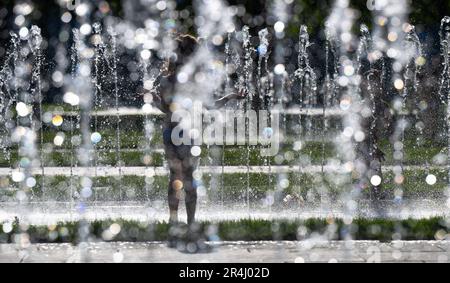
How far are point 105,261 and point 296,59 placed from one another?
28.0 m

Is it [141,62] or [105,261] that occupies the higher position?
[141,62]

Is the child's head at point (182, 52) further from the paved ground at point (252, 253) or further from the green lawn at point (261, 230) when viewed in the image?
the paved ground at point (252, 253)

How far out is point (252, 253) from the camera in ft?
22.5

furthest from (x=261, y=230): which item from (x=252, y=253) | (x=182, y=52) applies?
(x=182, y=52)

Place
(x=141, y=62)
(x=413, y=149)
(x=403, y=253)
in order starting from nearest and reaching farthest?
(x=403, y=253) < (x=413, y=149) < (x=141, y=62)

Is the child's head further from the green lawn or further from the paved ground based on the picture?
the paved ground

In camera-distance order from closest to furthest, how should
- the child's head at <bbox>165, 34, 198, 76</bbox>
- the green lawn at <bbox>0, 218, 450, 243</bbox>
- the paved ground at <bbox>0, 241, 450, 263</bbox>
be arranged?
the paved ground at <bbox>0, 241, 450, 263</bbox>, the green lawn at <bbox>0, 218, 450, 243</bbox>, the child's head at <bbox>165, 34, 198, 76</bbox>

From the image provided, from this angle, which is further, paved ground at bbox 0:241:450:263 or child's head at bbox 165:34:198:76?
child's head at bbox 165:34:198:76

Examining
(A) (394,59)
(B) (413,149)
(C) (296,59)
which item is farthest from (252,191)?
(C) (296,59)

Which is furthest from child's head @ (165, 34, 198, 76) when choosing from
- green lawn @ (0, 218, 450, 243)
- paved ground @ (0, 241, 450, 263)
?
paved ground @ (0, 241, 450, 263)

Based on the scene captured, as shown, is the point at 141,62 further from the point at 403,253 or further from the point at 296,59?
the point at 403,253

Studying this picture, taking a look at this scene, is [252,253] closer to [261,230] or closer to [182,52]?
[261,230]

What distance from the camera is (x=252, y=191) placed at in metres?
10.9

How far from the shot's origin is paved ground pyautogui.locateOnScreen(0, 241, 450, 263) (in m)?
6.57
